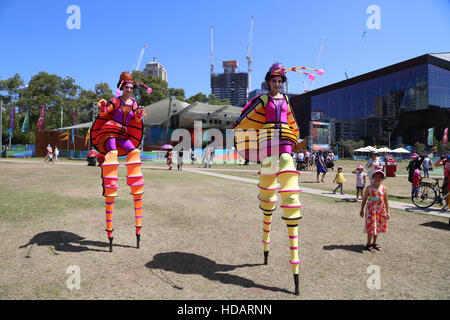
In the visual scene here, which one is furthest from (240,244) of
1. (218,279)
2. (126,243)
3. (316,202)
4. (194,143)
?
(194,143)

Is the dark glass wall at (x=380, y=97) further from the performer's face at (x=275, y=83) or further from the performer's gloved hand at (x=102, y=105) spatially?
the performer's gloved hand at (x=102, y=105)

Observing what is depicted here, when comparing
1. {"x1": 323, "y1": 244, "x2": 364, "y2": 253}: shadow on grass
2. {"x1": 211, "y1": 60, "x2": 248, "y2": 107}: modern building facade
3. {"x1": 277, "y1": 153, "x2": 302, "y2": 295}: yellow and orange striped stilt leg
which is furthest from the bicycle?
{"x1": 211, "y1": 60, "x2": 248, "y2": 107}: modern building facade

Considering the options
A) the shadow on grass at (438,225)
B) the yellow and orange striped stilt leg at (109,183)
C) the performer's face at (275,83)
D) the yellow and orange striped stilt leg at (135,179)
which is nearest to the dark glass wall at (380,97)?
the shadow on grass at (438,225)

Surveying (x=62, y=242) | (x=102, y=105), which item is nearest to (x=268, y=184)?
(x=102, y=105)

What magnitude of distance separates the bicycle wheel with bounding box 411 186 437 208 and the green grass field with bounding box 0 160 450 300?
1.85 m

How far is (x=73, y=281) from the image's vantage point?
330 centimetres

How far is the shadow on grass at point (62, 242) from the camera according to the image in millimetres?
4434

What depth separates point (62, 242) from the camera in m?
4.67

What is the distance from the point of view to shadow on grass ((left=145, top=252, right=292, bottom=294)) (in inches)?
137

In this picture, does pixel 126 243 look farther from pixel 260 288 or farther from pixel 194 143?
pixel 194 143

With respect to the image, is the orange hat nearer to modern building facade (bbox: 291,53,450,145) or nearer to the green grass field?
the green grass field

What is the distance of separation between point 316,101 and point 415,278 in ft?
294

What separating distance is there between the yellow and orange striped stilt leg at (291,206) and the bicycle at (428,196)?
7940mm

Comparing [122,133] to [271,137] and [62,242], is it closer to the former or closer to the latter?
[62,242]
